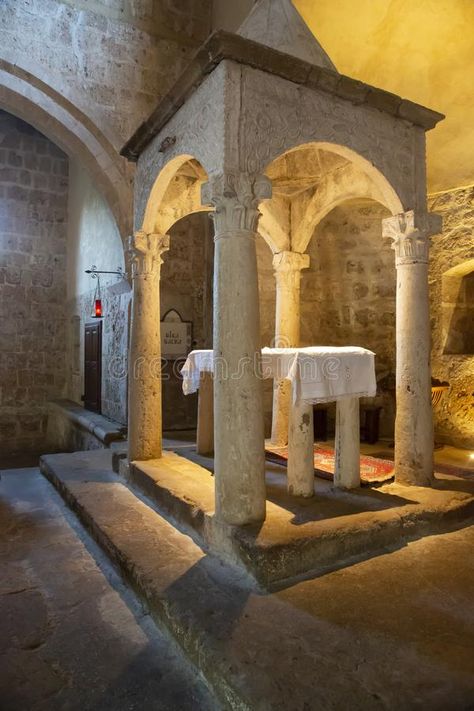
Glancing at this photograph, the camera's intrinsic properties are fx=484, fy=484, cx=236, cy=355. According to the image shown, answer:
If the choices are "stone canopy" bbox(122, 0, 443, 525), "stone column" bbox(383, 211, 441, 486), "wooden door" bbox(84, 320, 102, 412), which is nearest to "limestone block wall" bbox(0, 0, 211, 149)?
"stone canopy" bbox(122, 0, 443, 525)

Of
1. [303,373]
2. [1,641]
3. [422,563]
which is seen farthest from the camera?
[303,373]

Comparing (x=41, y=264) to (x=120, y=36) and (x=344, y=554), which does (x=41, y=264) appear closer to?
(x=120, y=36)

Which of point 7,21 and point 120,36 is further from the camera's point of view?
point 120,36

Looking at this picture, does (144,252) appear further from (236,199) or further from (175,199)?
(236,199)

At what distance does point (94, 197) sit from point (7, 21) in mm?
3366

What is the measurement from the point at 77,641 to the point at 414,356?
10.3 ft

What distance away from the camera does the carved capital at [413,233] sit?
406 centimetres

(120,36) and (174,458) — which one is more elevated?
(120,36)

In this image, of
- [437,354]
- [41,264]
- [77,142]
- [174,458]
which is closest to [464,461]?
[437,354]

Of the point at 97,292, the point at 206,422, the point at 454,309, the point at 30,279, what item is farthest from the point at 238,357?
the point at 30,279

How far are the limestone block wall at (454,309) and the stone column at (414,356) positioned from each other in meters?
2.39

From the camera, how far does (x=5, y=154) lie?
10.5 m

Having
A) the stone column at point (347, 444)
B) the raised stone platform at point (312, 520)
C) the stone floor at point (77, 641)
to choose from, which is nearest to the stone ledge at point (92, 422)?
the raised stone platform at point (312, 520)

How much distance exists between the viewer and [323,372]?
3.58 m
